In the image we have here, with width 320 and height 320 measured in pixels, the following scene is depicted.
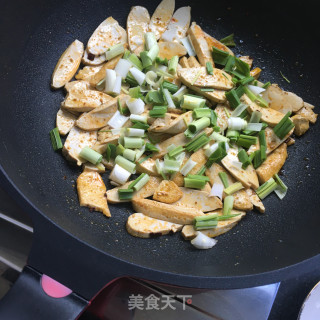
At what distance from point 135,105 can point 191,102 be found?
20cm

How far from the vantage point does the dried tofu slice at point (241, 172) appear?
1.53 meters

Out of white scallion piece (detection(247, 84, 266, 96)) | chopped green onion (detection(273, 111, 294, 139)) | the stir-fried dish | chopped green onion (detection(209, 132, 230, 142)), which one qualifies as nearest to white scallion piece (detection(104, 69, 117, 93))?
the stir-fried dish

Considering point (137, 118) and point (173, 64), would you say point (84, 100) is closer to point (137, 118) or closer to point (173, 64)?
point (137, 118)

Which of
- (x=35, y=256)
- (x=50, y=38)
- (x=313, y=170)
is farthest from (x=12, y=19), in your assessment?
(x=313, y=170)

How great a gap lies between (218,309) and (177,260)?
24cm

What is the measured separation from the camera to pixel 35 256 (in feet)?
3.75

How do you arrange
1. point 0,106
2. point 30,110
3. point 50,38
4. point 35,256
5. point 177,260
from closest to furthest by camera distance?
point 35,256 → point 177,260 → point 0,106 → point 30,110 → point 50,38

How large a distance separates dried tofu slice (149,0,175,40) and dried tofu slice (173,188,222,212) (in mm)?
681

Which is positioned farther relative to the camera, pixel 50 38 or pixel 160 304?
pixel 50 38

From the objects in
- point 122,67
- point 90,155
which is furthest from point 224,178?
point 122,67

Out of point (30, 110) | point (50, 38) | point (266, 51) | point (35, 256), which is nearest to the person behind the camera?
point (35, 256)

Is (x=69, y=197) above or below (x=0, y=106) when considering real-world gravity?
below

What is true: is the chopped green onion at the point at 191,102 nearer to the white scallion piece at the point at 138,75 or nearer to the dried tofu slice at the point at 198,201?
the white scallion piece at the point at 138,75

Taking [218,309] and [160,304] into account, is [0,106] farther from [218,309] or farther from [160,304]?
[218,309]
